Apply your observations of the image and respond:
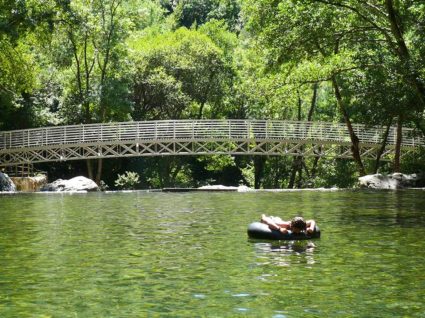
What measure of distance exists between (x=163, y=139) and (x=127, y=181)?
7008mm

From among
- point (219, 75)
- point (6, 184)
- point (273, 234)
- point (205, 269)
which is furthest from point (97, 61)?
point (205, 269)

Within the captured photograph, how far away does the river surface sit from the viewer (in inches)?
271

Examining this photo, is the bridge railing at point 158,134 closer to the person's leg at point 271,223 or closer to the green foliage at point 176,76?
the green foliage at point 176,76

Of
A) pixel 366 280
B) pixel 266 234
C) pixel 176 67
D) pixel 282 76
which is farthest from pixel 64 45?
pixel 366 280

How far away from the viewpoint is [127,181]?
142 ft

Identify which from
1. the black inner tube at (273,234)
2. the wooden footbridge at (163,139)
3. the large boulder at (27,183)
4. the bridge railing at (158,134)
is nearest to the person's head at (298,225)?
the black inner tube at (273,234)

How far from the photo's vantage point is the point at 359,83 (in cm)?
2381

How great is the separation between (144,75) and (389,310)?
3860 centimetres

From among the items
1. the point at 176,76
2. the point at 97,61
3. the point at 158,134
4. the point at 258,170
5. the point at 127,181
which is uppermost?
the point at 97,61

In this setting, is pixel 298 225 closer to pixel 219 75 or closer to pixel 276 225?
pixel 276 225

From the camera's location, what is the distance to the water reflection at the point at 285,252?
9716 mm

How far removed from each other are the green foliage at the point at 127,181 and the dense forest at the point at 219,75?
1292 millimetres

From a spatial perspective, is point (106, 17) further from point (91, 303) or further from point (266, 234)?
point (91, 303)

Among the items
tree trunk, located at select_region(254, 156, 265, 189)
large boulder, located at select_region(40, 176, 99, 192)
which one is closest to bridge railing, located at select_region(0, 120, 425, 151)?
large boulder, located at select_region(40, 176, 99, 192)
